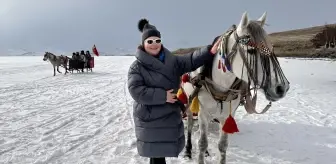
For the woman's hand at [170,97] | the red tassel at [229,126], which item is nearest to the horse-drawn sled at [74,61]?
the red tassel at [229,126]

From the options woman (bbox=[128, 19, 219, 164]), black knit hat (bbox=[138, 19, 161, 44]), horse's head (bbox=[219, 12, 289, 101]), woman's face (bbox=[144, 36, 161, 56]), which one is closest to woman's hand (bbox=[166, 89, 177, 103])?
woman (bbox=[128, 19, 219, 164])

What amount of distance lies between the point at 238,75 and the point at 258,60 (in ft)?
1.26

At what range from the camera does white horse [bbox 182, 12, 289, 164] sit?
119 inches

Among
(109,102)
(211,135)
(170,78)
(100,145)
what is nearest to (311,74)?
(109,102)

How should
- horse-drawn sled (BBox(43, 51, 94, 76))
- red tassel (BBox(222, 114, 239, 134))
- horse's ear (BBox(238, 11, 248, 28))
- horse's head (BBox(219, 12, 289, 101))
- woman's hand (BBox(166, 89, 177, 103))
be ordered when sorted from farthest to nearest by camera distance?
horse-drawn sled (BBox(43, 51, 94, 76))
red tassel (BBox(222, 114, 239, 134))
woman's hand (BBox(166, 89, 177, 103))
horse's ear (BBox(238, 11, 248, 28))
horse's head (BBox(219, 12, 289, 101))

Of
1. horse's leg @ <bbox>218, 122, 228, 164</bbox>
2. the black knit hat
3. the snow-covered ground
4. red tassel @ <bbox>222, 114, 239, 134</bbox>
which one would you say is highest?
the black knit hat

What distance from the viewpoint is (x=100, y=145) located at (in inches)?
227

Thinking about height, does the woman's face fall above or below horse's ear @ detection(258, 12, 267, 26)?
below

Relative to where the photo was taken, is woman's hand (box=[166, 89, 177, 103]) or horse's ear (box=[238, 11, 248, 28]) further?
woman's hand (box=[166, 89, 177, 103])

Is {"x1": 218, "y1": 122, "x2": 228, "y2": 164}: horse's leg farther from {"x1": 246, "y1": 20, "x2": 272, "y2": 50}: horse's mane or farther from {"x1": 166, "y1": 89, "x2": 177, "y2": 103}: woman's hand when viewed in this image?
{"x1": 246, "y1": 20, "x2": 272, "y2": 50}: horse's mane

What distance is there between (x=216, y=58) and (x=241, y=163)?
2002mm

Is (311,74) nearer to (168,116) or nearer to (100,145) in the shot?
(100,145)

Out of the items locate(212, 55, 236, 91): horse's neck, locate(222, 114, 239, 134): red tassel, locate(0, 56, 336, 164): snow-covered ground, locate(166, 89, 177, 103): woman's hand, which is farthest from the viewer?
locate(0, 56, 336, 164): snow-covered ground

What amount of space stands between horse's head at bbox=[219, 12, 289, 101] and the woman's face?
835 millimetres
